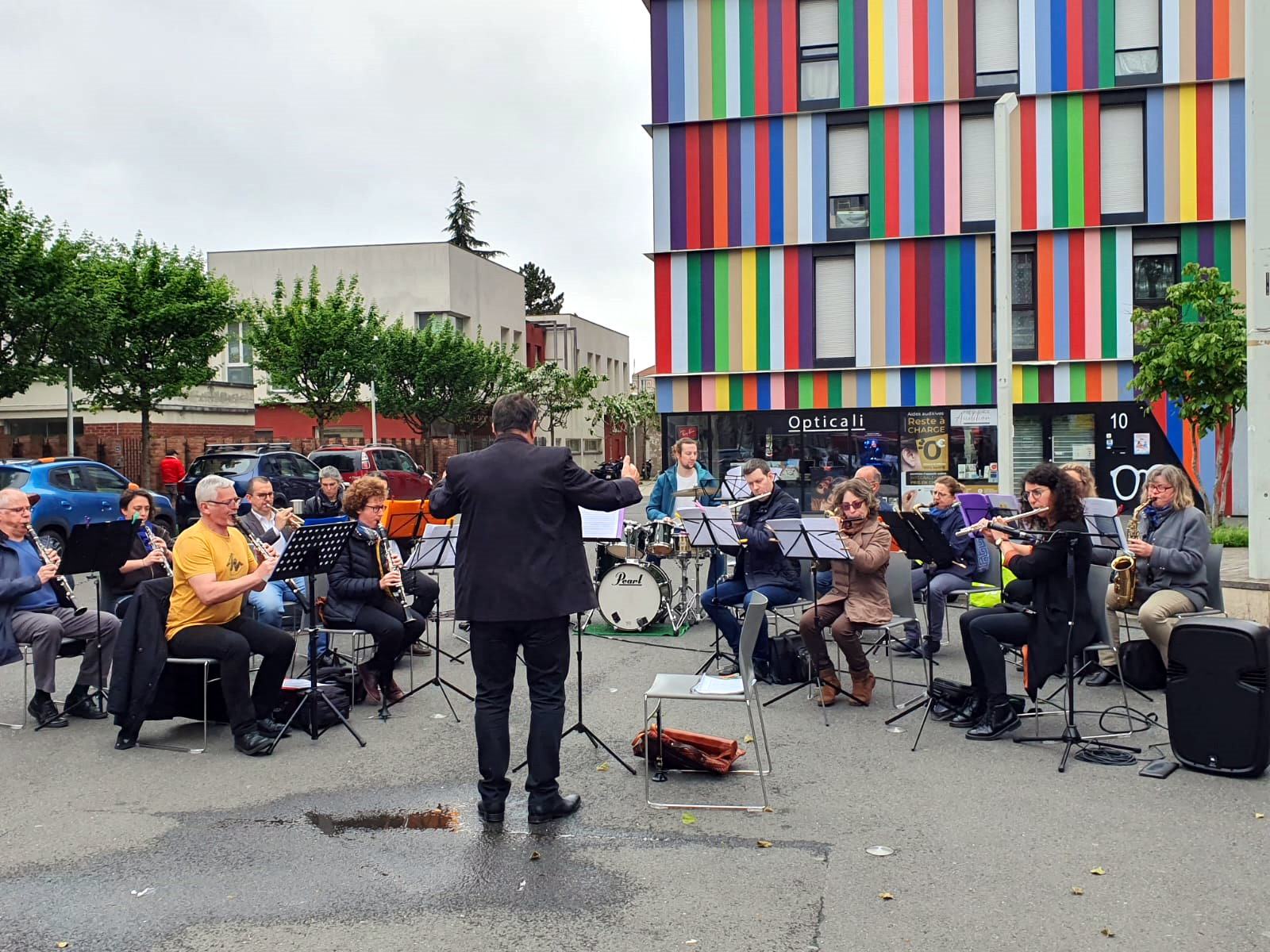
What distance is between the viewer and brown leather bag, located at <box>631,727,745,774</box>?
6871 mm

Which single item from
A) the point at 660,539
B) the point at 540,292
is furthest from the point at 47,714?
the point at 540,292

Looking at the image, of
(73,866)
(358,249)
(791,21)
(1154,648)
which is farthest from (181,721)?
(358,249)

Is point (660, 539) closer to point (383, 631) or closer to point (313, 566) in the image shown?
point (383, 631)

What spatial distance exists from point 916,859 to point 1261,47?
7.42 metres

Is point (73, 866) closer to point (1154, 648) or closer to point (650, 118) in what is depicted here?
point (1154, 648)

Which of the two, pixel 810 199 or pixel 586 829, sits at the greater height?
pixel 810 199

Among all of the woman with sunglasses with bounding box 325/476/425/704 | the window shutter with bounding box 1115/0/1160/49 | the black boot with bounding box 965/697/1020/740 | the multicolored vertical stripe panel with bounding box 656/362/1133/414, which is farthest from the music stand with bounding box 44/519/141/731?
the window shutter with bounding box 1115/0/1160/49

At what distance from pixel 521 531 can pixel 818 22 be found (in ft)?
76.8

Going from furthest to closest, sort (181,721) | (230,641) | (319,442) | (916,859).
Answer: (319,442)
(181,721)
(230,641)
(916,859)

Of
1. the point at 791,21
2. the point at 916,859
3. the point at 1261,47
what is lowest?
the point at 916,859

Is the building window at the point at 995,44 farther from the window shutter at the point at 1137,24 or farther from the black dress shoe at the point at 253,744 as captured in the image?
the black dress shoe at the point at 253,744

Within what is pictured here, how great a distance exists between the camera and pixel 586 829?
596 cm

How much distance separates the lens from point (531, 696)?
6043 mm

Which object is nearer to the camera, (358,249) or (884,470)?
(884,470)
